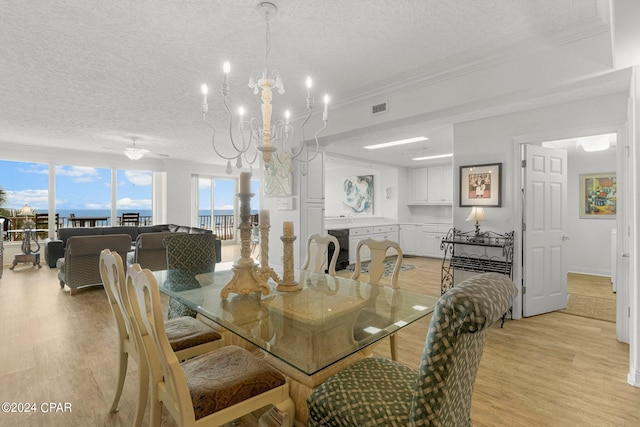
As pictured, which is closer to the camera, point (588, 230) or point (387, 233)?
point (588, 230)

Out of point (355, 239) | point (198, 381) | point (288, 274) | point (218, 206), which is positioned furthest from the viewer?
point (218, 206)

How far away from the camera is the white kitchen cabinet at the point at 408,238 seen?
26.1 ft

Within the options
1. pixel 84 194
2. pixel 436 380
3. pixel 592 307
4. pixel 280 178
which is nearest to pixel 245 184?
pixel 436 380

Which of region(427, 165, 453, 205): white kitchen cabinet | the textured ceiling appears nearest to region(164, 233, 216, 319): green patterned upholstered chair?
the textured ceiling

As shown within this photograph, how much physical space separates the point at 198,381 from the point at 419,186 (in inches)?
310

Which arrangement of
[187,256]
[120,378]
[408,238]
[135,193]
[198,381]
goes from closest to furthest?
1. [198,381]
2. [120,378]
3. [187,256]
4. [408,238]
5. [135,193]

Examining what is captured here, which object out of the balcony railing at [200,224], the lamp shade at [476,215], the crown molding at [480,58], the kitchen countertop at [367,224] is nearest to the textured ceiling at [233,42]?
the crown molding at [480,58]

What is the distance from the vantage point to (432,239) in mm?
7652

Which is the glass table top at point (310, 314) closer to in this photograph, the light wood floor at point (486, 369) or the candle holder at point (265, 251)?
the candle holder at point (265, 251)

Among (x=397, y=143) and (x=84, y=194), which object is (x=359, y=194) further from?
(x=84, y=194)

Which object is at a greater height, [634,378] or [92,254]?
[92,254]

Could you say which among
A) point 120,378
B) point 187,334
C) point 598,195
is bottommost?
point 120,378

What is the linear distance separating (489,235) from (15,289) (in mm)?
6718

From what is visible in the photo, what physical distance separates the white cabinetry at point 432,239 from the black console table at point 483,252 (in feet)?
11.4
